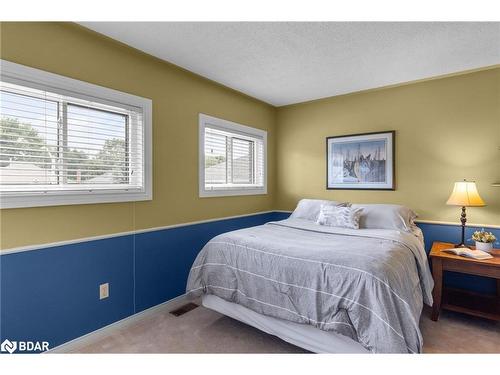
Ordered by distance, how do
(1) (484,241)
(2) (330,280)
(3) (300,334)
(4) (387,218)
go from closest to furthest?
(2) (330,280) → (3) (300,334) → (1) (484,241) → (4) (387,218)

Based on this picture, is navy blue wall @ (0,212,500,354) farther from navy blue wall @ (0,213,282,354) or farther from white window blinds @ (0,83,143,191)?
white window blinds @ (0,83,143,191)

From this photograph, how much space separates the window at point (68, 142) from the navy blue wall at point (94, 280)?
40 centimetres

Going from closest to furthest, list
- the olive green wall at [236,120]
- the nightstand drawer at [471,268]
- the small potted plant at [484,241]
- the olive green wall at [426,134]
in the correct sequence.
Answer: the olive green wall at [236,120]
the nightstand drawer at [471,268]
the small potted plant at [484,241]
the olive green wall at [426,134]

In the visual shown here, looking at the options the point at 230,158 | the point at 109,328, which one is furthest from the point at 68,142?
the point at 230,158

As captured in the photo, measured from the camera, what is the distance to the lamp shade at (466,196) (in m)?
2.63

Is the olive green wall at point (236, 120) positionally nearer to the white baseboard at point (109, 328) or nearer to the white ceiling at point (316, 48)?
the white ceiling at point (316, 48)

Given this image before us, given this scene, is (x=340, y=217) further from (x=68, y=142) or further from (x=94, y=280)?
(x=68, y=142)

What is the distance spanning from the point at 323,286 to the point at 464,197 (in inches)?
74.3

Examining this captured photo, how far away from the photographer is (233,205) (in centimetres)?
359

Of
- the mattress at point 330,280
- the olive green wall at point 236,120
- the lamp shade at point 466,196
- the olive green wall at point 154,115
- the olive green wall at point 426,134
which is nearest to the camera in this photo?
the mattress at point 330,280

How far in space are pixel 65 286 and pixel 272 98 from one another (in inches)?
125

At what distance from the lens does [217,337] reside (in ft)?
7.30

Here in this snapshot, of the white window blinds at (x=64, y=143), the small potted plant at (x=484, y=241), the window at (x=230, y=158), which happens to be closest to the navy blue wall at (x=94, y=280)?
the small potted plant at (x=484, y=241)
